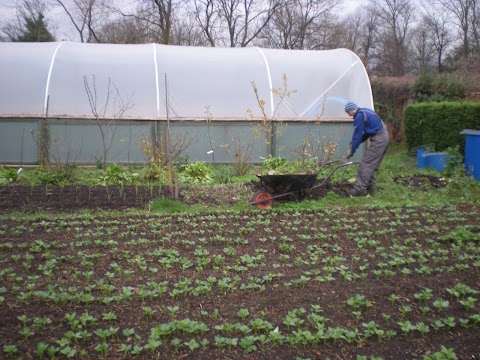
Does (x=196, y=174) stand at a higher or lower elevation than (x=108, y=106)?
lower

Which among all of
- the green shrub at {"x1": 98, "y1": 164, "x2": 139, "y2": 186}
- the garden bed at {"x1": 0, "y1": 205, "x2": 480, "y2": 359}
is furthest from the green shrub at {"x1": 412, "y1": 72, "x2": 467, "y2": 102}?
the garden bed at {"x1": 0, "y1": 205, "x2": 480, "y2": 359}

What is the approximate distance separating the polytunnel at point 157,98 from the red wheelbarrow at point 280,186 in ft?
12.7

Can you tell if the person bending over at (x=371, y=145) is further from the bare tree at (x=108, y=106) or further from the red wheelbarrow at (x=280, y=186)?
the bare tree at (x=108, y=106)

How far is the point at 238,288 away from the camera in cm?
441

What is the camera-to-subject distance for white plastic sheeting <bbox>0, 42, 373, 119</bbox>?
12242 millimetres

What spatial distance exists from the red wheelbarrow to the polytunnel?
3.88 m

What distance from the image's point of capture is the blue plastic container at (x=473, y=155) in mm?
10469

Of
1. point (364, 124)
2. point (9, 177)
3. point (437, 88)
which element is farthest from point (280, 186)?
point (437, 88)

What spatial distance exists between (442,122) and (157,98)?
800 cm

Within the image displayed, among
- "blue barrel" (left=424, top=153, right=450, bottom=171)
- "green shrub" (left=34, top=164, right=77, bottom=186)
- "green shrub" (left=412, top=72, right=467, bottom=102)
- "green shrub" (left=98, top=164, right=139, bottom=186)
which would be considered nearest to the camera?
"green shrub" (left=34, top=164, right=77, bottom=186)

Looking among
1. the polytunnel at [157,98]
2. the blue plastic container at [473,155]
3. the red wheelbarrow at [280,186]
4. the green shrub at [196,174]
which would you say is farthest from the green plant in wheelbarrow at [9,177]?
the blue plastic container at [473,155]

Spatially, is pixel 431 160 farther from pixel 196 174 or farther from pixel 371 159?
pixel 196 174

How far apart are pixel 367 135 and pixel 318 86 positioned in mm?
4715

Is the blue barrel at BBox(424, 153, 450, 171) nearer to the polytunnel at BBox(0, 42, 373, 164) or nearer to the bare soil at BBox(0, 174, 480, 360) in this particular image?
the polytunnel at BBox(0, 42, 373, 164)
